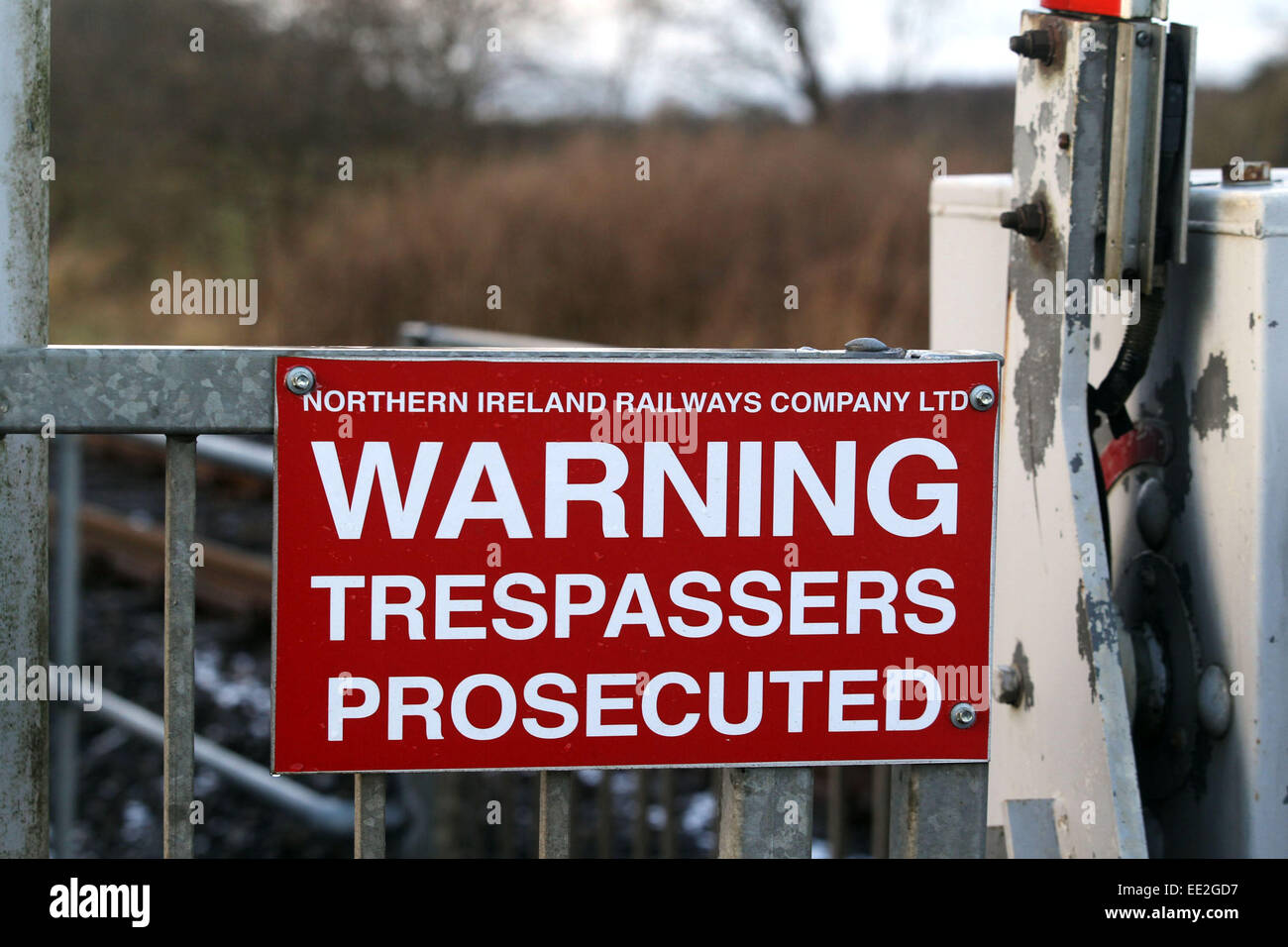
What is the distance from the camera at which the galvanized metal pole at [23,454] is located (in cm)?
182

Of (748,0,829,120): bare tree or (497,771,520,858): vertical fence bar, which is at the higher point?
(748,0,829,120): bare tree

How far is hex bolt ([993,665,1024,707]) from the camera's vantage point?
98.7 inches

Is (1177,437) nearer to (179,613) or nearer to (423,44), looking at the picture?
(179,613)

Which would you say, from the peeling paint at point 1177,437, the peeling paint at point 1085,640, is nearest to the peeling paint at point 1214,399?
the peeling paint at point 1177,437

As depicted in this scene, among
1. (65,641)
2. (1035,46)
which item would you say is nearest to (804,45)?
(65,641)

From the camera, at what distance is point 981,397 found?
1.86 metres

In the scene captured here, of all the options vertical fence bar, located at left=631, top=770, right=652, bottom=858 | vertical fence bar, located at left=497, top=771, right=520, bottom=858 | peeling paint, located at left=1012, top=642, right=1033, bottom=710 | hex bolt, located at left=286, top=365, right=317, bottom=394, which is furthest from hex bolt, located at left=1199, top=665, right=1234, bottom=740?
vertical fence bar, located at left=497, top=771, right=520, bottom=858

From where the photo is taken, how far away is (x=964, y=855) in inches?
75.4

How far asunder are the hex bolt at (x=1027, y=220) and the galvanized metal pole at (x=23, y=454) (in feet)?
4.33

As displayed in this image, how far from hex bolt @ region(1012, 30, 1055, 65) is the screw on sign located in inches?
24.2

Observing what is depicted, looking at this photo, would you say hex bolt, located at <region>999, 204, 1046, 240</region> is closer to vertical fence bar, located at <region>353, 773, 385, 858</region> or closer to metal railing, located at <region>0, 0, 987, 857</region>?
metal railing, located at <region>0, 0, 987, 857</region>

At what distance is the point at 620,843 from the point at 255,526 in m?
4.00

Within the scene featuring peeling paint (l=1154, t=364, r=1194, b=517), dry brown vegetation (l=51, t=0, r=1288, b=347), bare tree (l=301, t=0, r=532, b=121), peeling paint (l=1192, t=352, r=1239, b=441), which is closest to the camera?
peeling paint (l=1192, t=352, r=1239, b=441)

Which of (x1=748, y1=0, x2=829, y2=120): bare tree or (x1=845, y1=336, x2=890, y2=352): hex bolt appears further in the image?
(x1=748, y1=0, x2=829, y2=120): bare tree
